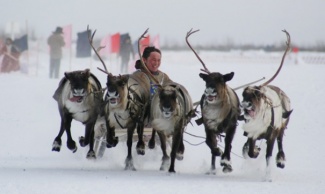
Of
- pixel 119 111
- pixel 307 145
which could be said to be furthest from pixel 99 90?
pixel 307 145

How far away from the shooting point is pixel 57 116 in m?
22.0

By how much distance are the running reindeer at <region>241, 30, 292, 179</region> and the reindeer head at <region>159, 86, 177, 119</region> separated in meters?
1.01

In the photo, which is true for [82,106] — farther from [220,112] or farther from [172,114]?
[220,112]

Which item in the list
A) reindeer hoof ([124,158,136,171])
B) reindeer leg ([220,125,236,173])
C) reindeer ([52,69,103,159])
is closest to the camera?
reindeer leg ([220,125,236,173])

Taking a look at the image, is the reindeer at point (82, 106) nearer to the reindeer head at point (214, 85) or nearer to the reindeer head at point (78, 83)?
the reindeer head at point (78, 83)

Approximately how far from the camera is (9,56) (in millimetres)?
34281

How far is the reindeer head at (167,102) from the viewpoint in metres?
11.3

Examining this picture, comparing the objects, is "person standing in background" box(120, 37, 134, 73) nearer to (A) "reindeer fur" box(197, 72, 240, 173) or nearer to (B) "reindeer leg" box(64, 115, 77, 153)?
(B) "reindeer leg" box(64, 115, 77, 153)

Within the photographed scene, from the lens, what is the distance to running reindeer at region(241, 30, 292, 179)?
11.1 m

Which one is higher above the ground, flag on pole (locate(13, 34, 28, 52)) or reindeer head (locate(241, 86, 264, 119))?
flag on pole (locate(13, 34, 28, 52))

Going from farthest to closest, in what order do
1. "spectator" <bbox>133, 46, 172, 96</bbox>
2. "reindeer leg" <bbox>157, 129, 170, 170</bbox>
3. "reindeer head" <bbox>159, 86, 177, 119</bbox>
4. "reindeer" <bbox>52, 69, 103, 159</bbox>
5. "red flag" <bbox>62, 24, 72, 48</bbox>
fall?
"red flag" <bbox>62, 24, 72, 48</bbox>, "spectator" <bbox>133, 46, 172, 96</bbox>, "reindeer leg" <bbox>157, 129, 170, 170</bbox>, "reindeer" <bbox>52, 69, 103, 159</bbox>, "reindeer head" <bbox>159, 86, 177, 119</bbox>

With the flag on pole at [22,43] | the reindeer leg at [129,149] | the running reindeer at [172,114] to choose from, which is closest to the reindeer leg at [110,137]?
Answer: the reindeer leg at [129,149]

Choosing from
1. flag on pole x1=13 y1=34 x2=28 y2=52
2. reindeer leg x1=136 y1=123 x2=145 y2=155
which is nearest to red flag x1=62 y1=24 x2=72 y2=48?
flag on pole x1=13 y1=34 x2=28 y2=52

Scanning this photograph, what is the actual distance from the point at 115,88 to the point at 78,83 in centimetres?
58
